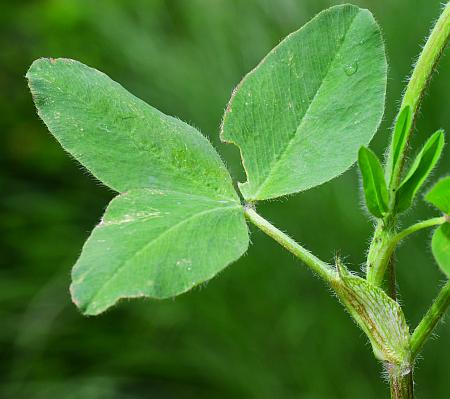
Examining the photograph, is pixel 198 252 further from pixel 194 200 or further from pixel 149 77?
pixel 149 77

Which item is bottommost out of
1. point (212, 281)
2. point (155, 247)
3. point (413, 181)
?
point (212, 281)

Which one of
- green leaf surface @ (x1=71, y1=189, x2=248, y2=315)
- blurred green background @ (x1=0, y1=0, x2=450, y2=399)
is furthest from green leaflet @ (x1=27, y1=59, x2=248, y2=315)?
blurred green background @ (x1=0, y1=0, x2=450, y2=399)

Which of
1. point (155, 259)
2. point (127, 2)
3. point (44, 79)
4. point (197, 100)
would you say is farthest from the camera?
point (127, 2)

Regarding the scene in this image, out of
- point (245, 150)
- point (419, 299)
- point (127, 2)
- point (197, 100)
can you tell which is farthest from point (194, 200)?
point (127, 2)

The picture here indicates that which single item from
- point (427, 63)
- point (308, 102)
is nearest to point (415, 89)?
point (427, 63)

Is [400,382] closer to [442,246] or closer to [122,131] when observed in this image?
[442,246]
